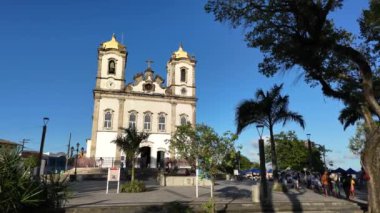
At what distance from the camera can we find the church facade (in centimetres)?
3834

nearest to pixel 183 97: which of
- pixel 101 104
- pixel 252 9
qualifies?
pixel 101 104

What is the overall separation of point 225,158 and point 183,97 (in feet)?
99.1

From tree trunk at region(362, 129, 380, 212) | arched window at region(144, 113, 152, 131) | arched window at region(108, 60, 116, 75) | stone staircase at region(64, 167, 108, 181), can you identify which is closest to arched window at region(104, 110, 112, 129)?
arched window at region(144, 113, 152, 131)

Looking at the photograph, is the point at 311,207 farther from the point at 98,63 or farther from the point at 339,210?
the point at 98,63

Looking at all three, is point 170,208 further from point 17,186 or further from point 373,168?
point 373,168

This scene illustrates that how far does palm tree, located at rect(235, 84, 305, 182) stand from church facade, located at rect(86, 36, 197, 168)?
57.6ft

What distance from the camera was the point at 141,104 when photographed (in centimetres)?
4119

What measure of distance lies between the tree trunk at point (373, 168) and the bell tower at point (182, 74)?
3374 centimetres

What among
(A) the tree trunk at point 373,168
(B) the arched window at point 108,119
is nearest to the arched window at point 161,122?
(B) the arched window at point 108,119

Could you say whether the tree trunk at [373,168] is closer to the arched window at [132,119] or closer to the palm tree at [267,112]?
the palm tree at [267,112]

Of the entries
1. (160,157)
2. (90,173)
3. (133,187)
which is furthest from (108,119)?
(133,187)

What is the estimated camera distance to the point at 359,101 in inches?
440

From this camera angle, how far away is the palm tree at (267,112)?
71.4 ft

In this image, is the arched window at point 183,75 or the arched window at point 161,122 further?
the arched window at point 183,75
